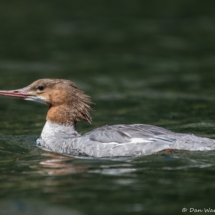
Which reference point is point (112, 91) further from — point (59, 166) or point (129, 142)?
point (59, 166)

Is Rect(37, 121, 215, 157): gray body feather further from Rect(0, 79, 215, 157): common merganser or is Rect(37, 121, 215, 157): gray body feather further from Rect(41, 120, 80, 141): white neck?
Rect(41, 120, 80, 141): white neck

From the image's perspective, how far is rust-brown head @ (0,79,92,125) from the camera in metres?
7.90

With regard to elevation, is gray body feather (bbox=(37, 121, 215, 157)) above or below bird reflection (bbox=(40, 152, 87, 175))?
above

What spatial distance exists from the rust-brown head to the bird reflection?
2.96 ft

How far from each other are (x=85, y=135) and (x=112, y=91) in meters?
4.36

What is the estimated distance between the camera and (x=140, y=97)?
1117 cm

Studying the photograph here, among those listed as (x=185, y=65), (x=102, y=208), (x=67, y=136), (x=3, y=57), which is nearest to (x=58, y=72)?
(x=3, y=57)

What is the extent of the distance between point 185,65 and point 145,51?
1691mm

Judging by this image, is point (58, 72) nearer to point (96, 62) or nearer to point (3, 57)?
point (96, 62)

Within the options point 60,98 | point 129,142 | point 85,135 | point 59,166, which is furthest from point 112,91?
point 59,166

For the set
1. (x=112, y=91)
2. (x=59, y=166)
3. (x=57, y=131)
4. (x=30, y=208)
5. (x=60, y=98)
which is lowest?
(x=30, y=208)

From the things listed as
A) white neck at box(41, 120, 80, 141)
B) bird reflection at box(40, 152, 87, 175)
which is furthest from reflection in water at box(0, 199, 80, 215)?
white neck at box(41, 120, 80, 141)

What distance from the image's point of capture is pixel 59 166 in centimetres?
660

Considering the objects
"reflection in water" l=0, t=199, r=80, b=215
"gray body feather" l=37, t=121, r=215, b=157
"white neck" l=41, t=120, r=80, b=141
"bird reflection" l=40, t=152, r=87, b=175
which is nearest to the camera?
"reflection in water" l=0, t=199, r=80, b=215
